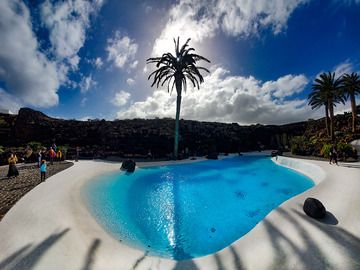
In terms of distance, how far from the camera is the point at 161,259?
4.52 metres

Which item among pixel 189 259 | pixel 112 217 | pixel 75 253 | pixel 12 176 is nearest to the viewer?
pixel 75 253

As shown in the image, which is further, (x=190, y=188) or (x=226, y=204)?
(x=190, y=188)

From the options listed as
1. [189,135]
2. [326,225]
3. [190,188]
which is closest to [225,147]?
[189,135]

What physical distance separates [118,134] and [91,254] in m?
24.0

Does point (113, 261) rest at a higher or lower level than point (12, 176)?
lower

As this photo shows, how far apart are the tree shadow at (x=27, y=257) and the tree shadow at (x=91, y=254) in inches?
37.1

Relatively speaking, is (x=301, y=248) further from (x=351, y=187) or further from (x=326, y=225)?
(x=351, y=187)

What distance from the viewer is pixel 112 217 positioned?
6812mm

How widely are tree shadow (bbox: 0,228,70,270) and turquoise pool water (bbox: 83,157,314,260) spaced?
1837mm

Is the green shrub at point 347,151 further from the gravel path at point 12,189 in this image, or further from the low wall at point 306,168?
the gravel path at point 12,189

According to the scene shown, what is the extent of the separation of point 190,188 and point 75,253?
7.92 meters

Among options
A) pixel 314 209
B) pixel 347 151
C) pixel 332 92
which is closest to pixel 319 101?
pixel 332 92

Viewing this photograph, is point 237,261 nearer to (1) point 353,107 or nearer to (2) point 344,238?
(2) point 344,238

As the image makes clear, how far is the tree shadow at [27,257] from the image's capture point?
355 centimetres
